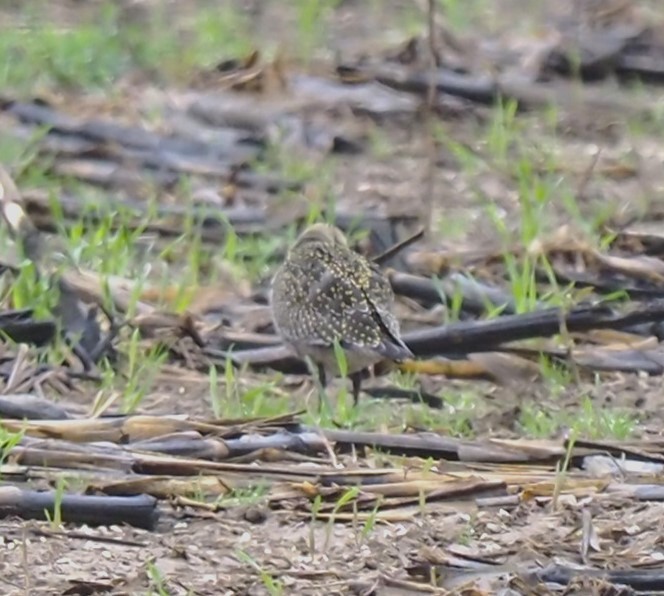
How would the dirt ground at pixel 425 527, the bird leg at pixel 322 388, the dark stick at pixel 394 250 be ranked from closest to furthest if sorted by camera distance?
the dirt ground at pixel 425 527 → the bird leg at pixel 322 388 → the dark stick at pixel 394 250

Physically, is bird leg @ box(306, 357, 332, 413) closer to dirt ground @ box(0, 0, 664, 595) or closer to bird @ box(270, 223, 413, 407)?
bird @ box(270, 223, 413, 407)

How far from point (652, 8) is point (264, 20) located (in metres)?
2.82

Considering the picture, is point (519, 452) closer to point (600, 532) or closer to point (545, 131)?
point (600, 532)

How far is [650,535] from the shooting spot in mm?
5453

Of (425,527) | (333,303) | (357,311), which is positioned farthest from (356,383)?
(425,527)

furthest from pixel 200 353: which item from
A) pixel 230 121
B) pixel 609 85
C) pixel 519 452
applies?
pixel 609 85

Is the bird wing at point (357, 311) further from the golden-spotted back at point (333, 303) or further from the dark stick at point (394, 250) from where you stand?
the dark stick at point (394, 250)

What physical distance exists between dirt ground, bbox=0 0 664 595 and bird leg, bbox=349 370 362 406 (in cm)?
5

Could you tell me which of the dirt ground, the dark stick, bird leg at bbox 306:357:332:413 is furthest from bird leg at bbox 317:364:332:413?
the dark stick

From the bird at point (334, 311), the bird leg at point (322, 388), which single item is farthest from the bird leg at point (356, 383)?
the bird leg at point (322, 388)

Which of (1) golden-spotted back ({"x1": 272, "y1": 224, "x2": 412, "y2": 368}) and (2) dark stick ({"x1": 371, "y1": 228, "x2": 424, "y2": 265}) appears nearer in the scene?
(1) golden-spotted back ({"x1": 272, "y1": 224, "x2": 412, "y2": 368})

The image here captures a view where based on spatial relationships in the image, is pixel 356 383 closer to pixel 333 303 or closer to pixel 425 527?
pixel 333 303

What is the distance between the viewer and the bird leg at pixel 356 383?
290 inches

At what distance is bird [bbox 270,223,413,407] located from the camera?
7.40 metres
